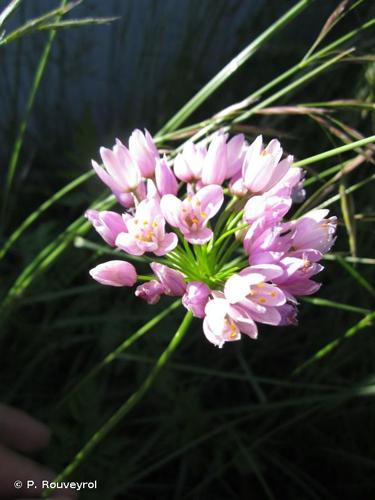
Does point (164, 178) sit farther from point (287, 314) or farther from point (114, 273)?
point (287, 314)

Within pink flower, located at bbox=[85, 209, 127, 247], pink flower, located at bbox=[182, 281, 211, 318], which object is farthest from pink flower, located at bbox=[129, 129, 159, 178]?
pink flower, located at bbox=[182, 281, 211, 318]

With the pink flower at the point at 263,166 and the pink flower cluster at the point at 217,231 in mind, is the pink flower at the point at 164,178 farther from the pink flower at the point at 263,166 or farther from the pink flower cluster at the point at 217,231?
the pink flower at the point at 263,166

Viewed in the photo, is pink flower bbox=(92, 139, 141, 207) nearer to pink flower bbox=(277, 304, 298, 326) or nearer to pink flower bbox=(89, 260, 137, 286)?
pink flower bbox=(89, 260, 137, 286)

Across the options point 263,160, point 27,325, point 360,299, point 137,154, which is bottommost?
point 360,299

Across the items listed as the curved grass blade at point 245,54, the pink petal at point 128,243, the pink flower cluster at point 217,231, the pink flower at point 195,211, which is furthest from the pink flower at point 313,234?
the curved grass blade at point 245,54

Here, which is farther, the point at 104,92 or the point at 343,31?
the point at 104,92

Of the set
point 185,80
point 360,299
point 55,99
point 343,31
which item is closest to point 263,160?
point 360,299

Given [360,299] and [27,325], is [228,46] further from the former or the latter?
[27,325]
